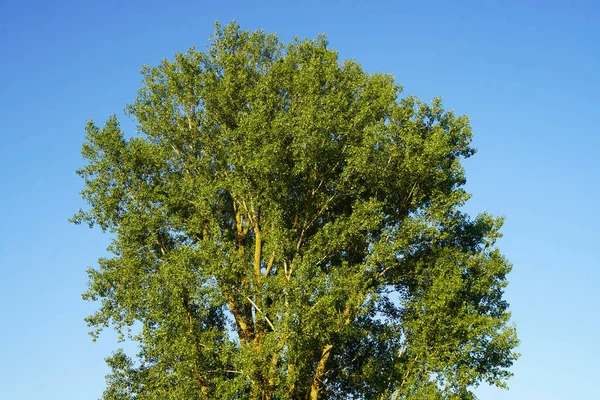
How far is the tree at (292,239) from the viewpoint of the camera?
28.9 metres

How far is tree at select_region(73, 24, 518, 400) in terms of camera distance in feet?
94.9

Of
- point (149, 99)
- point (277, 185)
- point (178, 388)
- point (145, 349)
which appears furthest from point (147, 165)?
point (178, 388)

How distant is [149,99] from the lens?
37219 mm

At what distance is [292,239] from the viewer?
3325cm

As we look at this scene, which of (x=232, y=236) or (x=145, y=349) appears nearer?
(x=145, y=349)

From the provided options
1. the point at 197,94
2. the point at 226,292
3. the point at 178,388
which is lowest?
the point at 178,388

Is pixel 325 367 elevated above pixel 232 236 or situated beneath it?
situated beneath

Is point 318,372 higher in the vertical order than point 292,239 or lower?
lower

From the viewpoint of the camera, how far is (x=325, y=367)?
3338 cm

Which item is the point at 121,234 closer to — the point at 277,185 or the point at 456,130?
the point at 277,185

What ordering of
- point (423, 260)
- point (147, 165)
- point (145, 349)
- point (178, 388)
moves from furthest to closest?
point (147, 165)
point (423, 260)
point (145, 349)
point (178, 388)

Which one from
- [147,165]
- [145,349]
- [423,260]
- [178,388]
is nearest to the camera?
[178,388]

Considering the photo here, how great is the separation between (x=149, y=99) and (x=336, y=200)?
1342 cm

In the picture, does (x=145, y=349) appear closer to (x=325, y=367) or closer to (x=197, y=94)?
(x=325, y=367)
